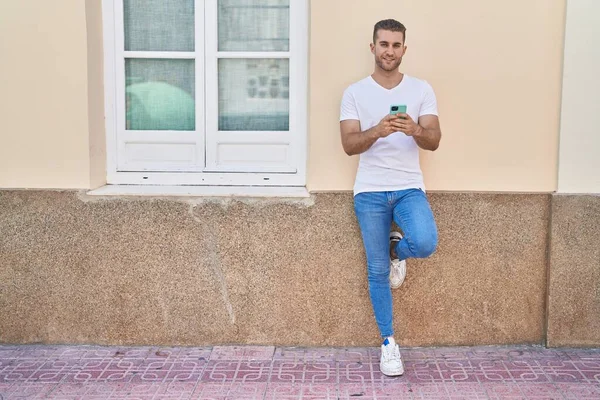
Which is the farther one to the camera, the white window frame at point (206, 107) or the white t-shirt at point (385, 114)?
the white window frame at point (206, 107)

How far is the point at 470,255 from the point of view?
16.1 ft

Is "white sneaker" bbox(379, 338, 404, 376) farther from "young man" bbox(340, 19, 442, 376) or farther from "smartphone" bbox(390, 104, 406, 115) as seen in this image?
"smartphone" bbox(390, 104, 406, 115)

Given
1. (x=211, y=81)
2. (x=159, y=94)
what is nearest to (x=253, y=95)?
(x=211, y=81)

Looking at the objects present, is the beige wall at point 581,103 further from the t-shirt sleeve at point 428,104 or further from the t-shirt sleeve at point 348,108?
the t-shirt sleeve at point 348,108

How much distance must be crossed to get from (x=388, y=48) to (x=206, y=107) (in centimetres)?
149

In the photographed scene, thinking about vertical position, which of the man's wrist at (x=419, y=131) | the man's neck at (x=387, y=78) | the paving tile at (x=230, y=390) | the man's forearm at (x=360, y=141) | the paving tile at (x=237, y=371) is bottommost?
the paving tile at (x=230, y=390)

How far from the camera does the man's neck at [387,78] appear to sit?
4.46 meters

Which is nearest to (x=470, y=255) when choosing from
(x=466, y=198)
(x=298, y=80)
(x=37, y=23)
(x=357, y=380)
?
(x=466, y=198)

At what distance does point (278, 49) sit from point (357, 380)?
2371 millimetres

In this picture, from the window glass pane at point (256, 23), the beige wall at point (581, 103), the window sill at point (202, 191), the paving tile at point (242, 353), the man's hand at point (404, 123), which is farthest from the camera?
the window glass pane at point (256, 23)

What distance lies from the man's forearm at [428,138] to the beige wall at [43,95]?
7.40 ft

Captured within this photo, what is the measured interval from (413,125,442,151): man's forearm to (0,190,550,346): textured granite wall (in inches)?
22.2

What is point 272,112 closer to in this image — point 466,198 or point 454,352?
point 466,198

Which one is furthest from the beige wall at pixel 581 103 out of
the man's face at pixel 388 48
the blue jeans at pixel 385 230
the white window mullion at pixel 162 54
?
the white window mullion at pixel 162 54
